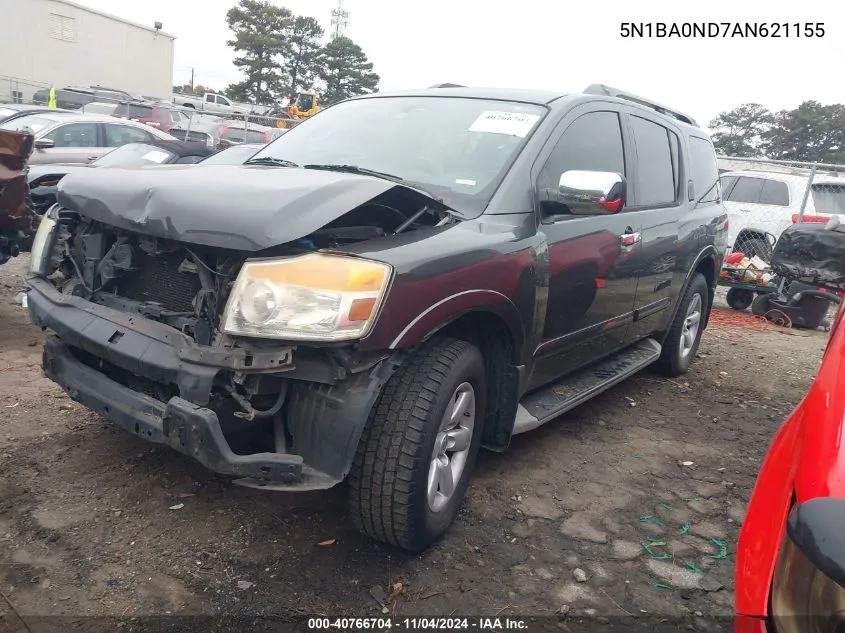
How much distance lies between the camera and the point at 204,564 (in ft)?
8.07

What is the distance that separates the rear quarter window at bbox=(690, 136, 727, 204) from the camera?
503 cm

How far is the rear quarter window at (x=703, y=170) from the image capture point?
5.03 m

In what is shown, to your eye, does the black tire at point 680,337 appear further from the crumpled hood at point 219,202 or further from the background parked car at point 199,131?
the background parked car at point 199,131

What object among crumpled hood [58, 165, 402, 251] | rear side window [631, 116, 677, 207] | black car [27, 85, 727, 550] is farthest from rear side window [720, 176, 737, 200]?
crumpled hood [58, 165, 402, 251]

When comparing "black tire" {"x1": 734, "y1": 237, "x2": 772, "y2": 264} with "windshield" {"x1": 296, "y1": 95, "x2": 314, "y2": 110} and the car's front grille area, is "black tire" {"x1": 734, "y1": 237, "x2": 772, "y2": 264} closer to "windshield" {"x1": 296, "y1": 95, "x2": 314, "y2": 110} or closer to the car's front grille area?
the car's front grille area

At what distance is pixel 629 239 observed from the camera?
12.3 feet

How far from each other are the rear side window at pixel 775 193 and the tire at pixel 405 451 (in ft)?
31.4

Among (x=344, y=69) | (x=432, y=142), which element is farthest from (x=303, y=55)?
(x=432, y=142)

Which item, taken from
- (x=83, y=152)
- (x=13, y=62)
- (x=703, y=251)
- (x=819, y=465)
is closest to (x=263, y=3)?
(x=13, y=62)

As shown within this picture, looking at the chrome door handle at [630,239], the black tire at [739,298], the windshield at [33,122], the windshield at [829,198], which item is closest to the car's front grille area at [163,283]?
the chrome door handle at [630,239]

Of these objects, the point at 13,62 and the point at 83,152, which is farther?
the point at 13,62

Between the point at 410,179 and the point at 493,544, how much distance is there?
63.1 inches

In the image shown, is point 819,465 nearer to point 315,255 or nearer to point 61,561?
point 315,255

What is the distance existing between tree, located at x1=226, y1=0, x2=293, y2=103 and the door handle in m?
48.7
